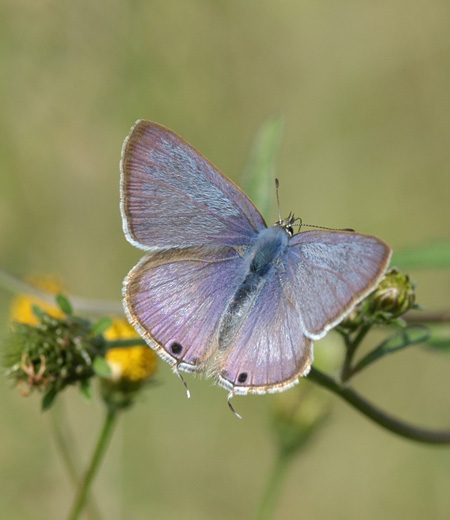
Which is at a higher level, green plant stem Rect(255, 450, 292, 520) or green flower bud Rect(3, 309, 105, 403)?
green flower bud Rect(3, 309, 105, 403)

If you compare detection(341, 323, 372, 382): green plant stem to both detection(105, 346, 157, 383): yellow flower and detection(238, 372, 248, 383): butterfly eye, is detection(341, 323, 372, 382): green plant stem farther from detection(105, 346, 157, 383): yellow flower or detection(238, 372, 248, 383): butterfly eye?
detection(105, 346, 157, 383): yellow flower

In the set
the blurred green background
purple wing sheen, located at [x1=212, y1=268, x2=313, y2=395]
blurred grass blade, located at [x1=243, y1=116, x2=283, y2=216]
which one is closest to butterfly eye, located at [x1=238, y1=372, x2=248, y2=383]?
purple wing sheen, located at [x1=212, y1=268, x2=313, y2=395]

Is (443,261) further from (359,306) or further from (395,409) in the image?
(395,409)

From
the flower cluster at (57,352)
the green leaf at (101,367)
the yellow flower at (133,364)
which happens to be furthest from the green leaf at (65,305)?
the yellow flower at (133,364)

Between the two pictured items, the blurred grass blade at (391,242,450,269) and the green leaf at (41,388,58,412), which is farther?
the blurred grass blade at (391,242,450,269)

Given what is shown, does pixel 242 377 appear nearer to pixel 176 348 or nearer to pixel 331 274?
pixel 176 348

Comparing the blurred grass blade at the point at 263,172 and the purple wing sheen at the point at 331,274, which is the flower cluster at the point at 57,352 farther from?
the blurred grass blade at the point at 263,172

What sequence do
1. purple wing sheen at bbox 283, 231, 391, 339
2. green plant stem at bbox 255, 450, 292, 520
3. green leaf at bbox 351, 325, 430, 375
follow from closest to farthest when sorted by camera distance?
purple wing sheen at bbox 283, 231, 391, 339
green leaf at bbox 351, 325, 430, 375
green plant stem at bbox 255, 450, 292, 520
